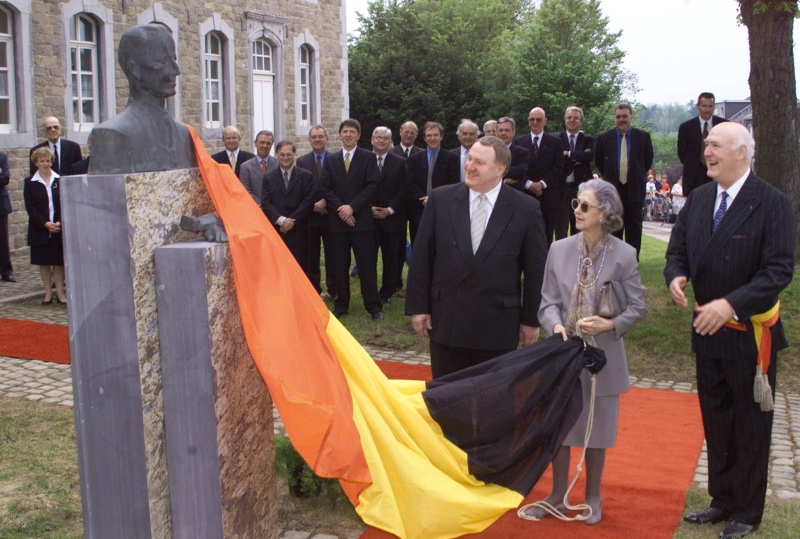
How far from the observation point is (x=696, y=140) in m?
11.8

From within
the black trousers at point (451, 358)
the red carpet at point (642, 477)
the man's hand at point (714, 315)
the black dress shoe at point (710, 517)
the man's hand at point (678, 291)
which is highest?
the man's hand at point (678, 291)

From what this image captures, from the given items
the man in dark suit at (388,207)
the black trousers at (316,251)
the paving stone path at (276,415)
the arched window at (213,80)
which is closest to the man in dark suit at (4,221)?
the paving stone path at (276,415)

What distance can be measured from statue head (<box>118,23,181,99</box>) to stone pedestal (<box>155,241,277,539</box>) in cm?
83

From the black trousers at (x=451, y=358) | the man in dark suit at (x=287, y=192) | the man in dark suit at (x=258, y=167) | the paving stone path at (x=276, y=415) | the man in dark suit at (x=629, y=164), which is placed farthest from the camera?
the man in dark suit at (x=629, y=164)

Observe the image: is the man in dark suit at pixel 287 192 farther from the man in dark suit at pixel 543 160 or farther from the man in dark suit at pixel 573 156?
the man in dark suit at pixel 573 156

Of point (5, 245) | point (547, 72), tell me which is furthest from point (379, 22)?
point (5, 245)

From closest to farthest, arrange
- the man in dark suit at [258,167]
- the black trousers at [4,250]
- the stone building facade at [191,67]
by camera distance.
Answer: the man in dark suit at [258,167] < the black trousers at [4,250] < the stone building facade at [191,67]

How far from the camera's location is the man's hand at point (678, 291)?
5.04m

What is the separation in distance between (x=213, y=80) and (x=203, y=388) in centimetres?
1881

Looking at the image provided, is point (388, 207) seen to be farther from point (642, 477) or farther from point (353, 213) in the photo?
point (642, 477)

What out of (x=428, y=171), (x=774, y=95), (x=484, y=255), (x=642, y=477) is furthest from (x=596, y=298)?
(x=774, y=95)

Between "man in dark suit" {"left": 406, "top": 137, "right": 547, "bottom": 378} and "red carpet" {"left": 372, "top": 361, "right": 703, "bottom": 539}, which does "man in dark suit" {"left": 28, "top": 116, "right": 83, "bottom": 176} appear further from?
"red carpet" {"left": 372, "top": 361, "right": 703, "bottom": 539}

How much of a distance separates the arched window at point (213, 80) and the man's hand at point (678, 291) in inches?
704

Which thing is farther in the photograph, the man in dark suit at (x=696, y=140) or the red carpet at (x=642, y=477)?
the man in dark suit at (x=696, y=140)
